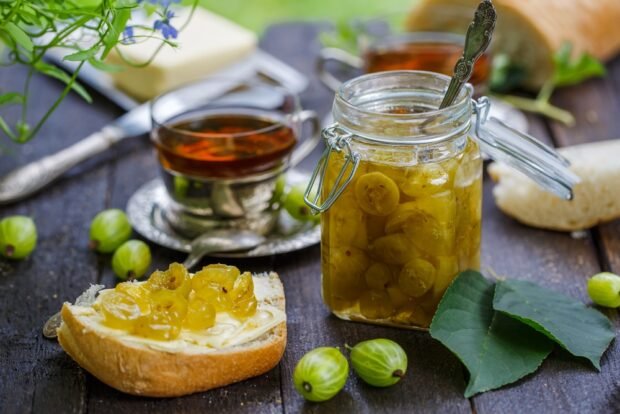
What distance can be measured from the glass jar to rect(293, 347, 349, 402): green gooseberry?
0.66 ft

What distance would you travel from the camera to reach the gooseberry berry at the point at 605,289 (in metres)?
1.75

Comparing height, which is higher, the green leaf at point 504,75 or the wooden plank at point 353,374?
the wooden plank at point 353,374

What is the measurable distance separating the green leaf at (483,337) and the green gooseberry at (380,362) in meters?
0.10

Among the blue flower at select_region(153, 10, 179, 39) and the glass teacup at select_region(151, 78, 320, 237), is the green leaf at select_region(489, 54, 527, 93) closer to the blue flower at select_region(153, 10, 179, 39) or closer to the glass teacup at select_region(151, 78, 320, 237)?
the glass teacup at select_region(151, 78, 320, 237)

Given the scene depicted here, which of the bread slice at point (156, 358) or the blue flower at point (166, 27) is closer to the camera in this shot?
the bread slice at point (156, 358)

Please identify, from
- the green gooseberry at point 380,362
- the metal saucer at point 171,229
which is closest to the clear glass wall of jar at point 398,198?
the green gooseberry at point 380,362

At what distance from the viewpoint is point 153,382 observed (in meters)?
1.51

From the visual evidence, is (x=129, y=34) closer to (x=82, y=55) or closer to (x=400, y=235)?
(x=82, y=55)

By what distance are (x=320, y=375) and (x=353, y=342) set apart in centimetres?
22

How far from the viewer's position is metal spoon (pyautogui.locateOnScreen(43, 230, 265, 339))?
1913 mm

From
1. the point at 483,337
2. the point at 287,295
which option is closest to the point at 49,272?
the point at 287,295

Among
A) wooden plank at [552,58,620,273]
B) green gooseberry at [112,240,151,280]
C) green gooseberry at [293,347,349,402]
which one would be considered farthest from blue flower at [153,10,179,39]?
wooden plank at [552,58,620,273]

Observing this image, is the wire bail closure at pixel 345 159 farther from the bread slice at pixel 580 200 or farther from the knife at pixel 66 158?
the knife at pixel 66 158

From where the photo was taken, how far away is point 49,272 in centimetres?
195
